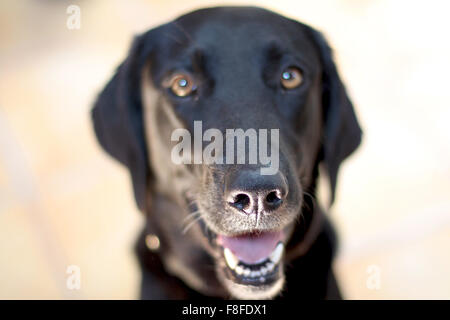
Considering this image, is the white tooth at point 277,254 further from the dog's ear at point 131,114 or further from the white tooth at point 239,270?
the dog's ear at point 131,114

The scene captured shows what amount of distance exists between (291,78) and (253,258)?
797 mm

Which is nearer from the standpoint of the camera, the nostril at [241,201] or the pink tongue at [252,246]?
the nostril at [241,201]

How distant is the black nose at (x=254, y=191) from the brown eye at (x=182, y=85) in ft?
1.73

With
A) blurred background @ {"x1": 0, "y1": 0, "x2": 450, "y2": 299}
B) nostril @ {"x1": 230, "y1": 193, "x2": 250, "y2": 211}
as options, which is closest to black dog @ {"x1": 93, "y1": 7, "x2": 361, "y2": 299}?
nostril @ {"x1": 230, "y1": 193, "x2": 250, "y2": 211}

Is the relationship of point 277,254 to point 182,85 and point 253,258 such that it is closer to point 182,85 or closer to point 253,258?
point 253,258

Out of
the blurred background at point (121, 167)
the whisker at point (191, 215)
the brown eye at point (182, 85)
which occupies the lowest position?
the blurred background at point (121, 167)

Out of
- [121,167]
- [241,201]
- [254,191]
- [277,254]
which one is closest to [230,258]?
[277,254]

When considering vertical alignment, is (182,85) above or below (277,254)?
above

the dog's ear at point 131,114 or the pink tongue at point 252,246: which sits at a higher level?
the dog's ear at point 131,114

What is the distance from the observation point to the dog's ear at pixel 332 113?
8.66ft

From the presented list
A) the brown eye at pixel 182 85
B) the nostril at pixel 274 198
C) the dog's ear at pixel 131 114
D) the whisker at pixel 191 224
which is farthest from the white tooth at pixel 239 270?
the brown eye at pixel 182 85

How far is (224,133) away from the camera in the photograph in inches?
87.4

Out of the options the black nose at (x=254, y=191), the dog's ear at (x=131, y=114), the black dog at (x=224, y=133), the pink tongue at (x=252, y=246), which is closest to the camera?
the black nose at (x=254, y=191)

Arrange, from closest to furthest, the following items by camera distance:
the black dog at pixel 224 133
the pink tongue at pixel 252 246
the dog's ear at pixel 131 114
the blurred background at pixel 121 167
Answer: the black dog at pixel 224 133 < the pink tongue at pixel 252 246 < the dog's ear at pixel 131 114 < the blurred background at pixel 121 167
